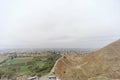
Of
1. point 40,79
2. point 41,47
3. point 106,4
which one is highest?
point 106,4

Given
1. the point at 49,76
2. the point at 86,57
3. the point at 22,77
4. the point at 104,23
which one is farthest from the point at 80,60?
the point at 22,77

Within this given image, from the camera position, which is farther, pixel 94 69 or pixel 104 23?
pixel 104 23

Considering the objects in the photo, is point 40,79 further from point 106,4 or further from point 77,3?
point 106,4

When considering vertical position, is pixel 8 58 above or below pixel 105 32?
below
